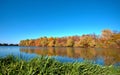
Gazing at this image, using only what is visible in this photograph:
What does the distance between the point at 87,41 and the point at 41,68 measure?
304 feet

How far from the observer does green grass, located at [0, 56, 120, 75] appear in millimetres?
6750

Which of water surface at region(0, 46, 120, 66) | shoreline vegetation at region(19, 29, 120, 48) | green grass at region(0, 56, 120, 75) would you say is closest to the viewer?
green grass at region(0, 56, 120, 75)

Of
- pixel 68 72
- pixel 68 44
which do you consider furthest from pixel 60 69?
pixel 68 44

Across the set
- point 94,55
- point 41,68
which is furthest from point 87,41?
point 41,68

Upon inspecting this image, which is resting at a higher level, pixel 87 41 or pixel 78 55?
pixel 87 41

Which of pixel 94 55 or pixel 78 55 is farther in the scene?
pixel 94 55

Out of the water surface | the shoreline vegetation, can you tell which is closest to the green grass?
the water surface

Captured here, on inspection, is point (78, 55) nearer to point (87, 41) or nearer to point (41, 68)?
point (41, 68)

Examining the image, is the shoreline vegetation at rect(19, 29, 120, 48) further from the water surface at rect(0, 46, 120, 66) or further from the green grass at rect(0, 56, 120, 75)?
the green grass at rect(0, 56, 120, 75)

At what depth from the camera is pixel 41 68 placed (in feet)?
23.9

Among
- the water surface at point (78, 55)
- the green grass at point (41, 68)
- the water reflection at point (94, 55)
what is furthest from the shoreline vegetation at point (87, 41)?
the green grass at point (41, 68)

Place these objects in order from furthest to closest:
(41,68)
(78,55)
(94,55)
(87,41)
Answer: (87,41)
(94,55)
(78,55)
(41,68)

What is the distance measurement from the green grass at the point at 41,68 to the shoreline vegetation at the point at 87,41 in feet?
226

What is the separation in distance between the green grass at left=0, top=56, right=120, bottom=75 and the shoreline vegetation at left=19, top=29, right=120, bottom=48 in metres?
68.9
